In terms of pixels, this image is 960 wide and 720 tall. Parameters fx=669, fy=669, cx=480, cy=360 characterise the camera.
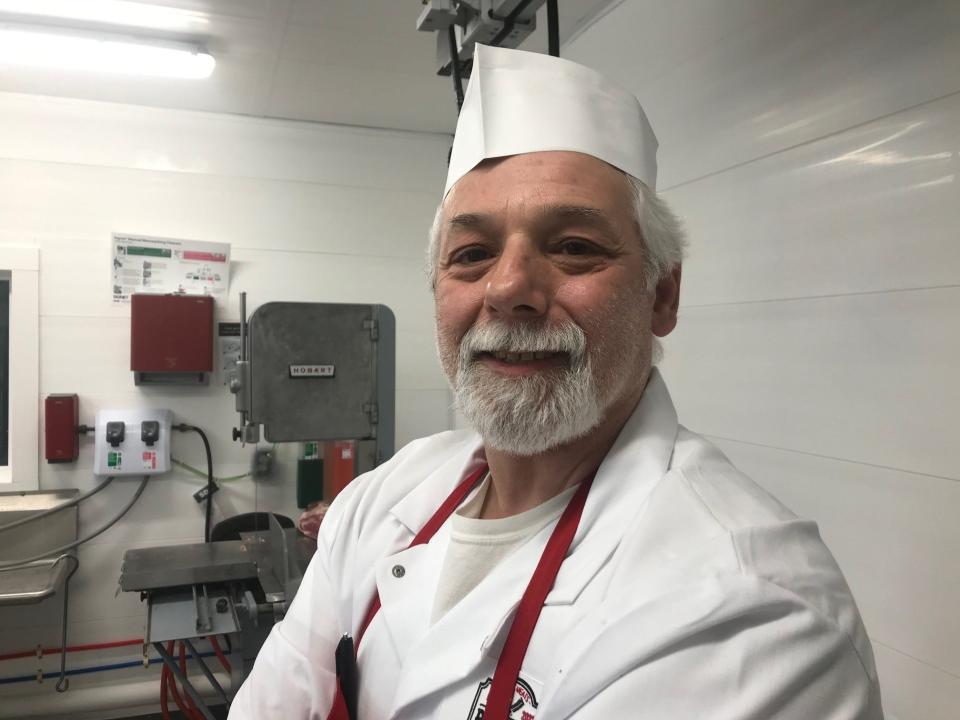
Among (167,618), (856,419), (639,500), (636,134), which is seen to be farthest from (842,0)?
(167,618)

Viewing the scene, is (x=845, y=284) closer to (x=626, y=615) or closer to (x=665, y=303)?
(x=665, y=303)

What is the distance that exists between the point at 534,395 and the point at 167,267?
2.41m

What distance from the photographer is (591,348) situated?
2.99 ft

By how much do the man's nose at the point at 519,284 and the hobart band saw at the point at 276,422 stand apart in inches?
52.5

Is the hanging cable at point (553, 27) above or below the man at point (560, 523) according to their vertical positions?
above

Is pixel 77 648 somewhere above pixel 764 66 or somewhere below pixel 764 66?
below

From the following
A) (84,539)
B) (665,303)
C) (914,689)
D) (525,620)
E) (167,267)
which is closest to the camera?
(525,620)

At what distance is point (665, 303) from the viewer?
3.51ft

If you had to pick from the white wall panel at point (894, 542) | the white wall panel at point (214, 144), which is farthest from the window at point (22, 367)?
the white wall panel at point (894, 542)

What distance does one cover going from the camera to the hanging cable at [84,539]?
8.49 ft

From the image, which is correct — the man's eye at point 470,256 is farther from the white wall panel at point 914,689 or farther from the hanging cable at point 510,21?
the white wall panel at point 914,689

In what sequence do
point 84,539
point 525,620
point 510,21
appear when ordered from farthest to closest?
point 84,539 < point 510,21 < point 525,620

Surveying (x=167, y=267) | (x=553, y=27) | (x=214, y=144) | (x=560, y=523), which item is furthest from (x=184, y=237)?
(x=560, y=523)

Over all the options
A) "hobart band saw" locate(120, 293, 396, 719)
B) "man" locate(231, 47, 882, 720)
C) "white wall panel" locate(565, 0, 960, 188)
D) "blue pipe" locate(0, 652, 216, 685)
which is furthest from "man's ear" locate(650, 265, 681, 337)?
"blue pipe" locate(0, 652, 216, 685)
